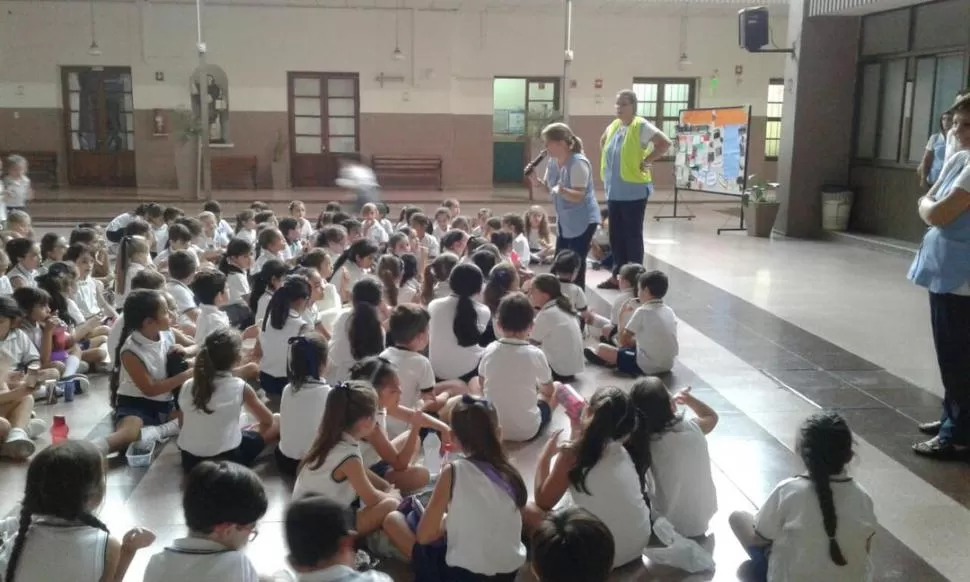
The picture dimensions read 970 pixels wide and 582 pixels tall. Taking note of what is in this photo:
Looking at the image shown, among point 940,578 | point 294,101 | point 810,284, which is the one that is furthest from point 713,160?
point 940,578

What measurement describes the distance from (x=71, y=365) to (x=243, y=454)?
179cm

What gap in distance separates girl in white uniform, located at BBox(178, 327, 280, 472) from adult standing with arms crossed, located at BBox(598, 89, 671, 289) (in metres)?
4.15

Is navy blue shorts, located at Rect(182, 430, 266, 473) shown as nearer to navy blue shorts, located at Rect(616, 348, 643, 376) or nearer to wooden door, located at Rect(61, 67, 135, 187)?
navy blue shorts, located at Rect(616, 348, 643, 376)

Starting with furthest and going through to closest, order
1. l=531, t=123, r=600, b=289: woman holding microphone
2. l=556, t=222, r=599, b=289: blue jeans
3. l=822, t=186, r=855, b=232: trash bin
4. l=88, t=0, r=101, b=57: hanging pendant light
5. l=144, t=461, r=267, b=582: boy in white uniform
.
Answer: l=88, t=0, r=101, b=57: hanging pendant light, l=822, t=186, r=855, b=232: trash bin, l=556, t=222, r=599, b=289: blue jeans, l=531, t=123, r=600, b=289: woman holding microphone, l=144, t=461, r=267, b=582: boy in white uniform

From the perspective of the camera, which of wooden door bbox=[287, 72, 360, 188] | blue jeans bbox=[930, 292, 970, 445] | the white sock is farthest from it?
wooden door bbox=[287, 72, 360, 188]

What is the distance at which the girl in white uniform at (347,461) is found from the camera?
279 centimetres

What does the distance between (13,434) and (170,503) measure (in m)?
0.98

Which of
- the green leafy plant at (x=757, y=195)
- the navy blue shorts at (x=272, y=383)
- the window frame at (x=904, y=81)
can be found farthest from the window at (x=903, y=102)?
the navy blue shorts at (x=272, y=383)

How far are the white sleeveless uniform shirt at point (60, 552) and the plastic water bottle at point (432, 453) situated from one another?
148cm

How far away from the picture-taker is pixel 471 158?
17.0 metres

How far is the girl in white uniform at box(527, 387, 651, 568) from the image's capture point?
8.87 feet

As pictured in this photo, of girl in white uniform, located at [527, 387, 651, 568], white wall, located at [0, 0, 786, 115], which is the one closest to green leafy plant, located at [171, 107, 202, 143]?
white wall, located at [0, 0, 786, 115]

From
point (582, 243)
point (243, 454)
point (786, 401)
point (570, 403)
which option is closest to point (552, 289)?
point (786, 401)

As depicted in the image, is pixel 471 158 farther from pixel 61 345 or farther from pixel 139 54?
pixel 61 345
